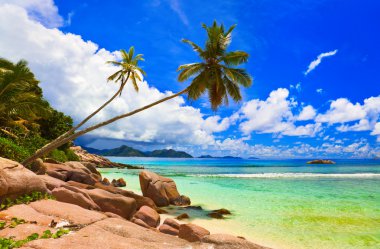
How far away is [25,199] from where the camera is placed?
26.0ft

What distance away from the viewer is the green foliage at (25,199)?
737 centimetres

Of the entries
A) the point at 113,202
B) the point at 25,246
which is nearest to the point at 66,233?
the point at 25,246

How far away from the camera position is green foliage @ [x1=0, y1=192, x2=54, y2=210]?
24.2 feet

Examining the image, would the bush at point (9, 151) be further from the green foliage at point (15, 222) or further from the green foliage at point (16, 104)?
the green foliage at point (15, 222)

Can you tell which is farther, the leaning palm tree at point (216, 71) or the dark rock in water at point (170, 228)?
the leaning palm tree at point (216, 71)

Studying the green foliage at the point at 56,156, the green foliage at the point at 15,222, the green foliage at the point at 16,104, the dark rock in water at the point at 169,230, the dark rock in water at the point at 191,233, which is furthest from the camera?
the green foliage at the point at 56,156

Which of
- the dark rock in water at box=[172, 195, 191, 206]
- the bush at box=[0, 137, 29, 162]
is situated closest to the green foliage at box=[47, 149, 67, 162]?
the bush at box=[0, 137, 29, 162]

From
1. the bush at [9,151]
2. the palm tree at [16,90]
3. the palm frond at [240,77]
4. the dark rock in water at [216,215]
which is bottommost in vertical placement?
the dark rock in water at [216,215]

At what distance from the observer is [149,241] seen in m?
5.59

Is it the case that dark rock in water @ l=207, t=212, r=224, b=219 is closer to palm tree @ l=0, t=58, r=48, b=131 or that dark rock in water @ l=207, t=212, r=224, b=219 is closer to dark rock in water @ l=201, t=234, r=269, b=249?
dark rock in water @ l=201, t=234, r=269, b=249

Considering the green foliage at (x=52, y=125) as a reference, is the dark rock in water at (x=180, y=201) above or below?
below

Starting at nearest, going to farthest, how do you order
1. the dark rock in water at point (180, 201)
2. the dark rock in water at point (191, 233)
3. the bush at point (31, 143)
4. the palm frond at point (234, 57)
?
the dark rock in water at point (191, 233), the dark rock in water at point (180, 201), the palm frond at point (234, 57), the bush at point (31, 143)

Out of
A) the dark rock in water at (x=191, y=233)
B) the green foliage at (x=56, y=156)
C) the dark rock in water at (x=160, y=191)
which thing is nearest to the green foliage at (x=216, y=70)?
the dark rock in water at (x=160, y=191)

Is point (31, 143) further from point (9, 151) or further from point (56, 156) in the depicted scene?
point (9, 151)
